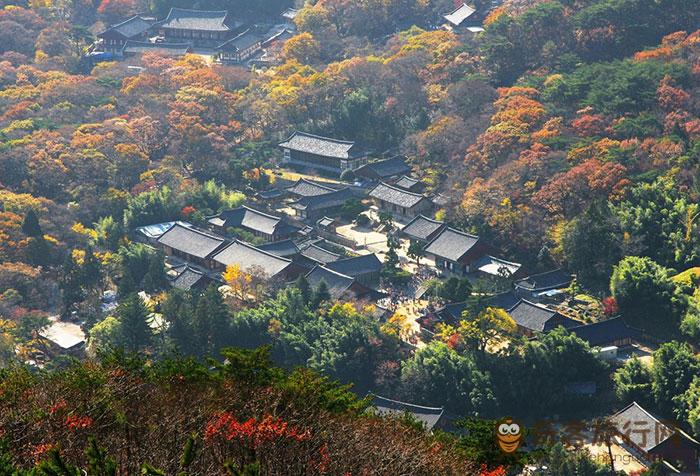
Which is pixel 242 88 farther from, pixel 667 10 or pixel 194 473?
pixel 194 473

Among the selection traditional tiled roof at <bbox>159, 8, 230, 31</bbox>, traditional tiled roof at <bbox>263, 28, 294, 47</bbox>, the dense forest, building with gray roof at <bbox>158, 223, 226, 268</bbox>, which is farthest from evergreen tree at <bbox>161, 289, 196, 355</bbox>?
traditional tiled roof at <bbox>159, 8, 230, 31</bbox>

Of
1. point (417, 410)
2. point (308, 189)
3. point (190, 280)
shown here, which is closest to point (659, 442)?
point (417, 410)

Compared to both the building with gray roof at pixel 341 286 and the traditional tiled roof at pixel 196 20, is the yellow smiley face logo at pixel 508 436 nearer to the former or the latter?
the building with gray roof at pixel 341 286

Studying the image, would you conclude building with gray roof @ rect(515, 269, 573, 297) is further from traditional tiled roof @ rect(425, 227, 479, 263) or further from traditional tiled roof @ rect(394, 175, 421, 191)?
traditional tiled roof @ rect(394, 175, 421, 191)

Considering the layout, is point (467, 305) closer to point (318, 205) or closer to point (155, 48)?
point (318, 205)

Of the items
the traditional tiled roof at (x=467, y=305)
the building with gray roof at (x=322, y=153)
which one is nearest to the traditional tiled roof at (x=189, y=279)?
the traditional tiled roof at (x=467, y=305)
